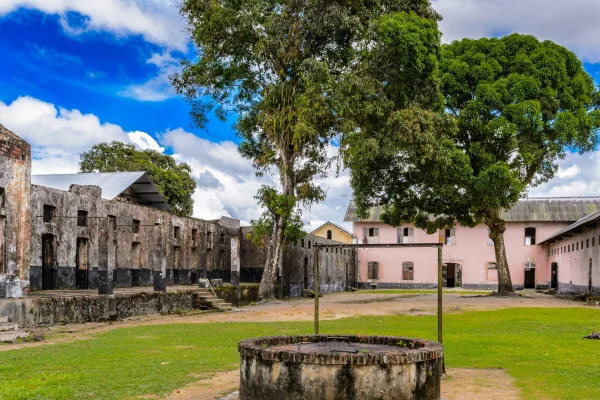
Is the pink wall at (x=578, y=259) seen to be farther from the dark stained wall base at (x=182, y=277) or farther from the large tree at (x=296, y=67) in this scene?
the dark stained wall base at (x=182, y=277)

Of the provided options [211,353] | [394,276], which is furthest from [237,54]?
[394,276]

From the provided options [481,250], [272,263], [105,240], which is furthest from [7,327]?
[481,250]

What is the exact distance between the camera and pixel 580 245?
37.1 meters

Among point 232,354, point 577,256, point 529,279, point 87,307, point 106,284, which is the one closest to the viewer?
point 232,354

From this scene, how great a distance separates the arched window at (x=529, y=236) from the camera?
4975cm

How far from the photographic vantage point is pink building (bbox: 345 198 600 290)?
49.4 metres

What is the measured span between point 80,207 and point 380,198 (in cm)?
1375

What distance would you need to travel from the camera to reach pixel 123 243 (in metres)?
29.9

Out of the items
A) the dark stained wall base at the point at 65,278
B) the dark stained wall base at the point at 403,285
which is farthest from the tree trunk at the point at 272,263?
the dark stained wall base at the point at 403,285

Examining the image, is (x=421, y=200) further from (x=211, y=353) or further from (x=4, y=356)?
(x=4, y=356)

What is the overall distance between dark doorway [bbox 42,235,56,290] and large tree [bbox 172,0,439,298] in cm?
863

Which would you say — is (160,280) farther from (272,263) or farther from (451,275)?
(451,275)

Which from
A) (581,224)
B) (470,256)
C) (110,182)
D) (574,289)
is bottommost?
(574,289)

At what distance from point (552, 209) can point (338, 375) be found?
152ft
